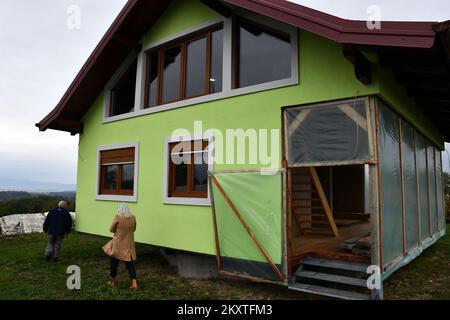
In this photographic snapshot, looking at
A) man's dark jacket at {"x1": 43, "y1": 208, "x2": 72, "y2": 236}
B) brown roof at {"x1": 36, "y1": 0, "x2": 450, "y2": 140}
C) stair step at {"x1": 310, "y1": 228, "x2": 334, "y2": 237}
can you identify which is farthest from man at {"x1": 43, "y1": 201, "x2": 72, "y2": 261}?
stair step at {"x1": 310, "y1": 228, "x2": 334, "y2": 237}

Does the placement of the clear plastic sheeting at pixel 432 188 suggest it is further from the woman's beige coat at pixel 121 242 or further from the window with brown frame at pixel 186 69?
the woman's beige coat at pixel 121 242

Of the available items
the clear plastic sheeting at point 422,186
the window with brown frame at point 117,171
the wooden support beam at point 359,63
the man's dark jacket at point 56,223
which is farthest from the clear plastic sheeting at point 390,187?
the man's dark jacket at point 56,223

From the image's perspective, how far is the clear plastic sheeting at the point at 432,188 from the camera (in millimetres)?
10141

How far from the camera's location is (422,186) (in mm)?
9023

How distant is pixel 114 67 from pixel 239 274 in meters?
6.69

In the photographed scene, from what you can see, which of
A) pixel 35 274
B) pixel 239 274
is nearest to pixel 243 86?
pixel 239 274

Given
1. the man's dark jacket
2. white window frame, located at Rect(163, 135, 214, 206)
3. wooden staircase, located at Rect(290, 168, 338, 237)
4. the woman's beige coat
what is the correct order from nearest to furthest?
the woman's beige coat < white window frame, located at Rect(163, 135, 214, 206) < wooden staircase, located at Rect(290, 168, 338, 237) < the man's dark jacket

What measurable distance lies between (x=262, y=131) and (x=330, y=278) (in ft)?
9.03

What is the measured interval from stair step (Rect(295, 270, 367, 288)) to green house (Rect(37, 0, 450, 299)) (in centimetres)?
3

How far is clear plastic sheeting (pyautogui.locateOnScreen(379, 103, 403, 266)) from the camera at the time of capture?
5.73 m

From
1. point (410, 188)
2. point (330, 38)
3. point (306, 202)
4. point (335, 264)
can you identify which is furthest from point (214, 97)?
point (410, 188)

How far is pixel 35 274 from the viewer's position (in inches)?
330

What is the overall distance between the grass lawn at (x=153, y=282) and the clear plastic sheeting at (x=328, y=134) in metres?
2.48

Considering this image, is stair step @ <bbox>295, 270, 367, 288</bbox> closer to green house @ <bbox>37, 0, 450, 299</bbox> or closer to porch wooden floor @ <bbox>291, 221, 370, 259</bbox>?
green house @ <bbox>37, 0, 450, 299</bbox>
